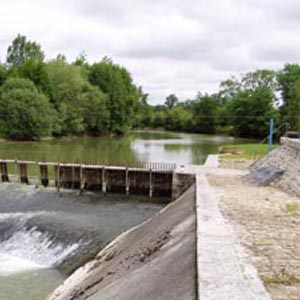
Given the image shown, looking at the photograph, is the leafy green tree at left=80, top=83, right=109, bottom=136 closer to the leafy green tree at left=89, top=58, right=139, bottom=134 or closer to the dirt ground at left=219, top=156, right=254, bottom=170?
the leafy green tree at left=89, top=58, right=139, bottom=134

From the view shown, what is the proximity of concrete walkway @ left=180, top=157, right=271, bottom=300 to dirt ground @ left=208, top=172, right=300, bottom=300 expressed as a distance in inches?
7.1

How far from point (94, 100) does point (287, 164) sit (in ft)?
185

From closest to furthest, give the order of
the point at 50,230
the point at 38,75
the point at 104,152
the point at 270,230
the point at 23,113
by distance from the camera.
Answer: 1. the point at 270,230
2. the point at 50,230
3. the point at 104,152
4. the point at 23,113
5. the point at 38,75

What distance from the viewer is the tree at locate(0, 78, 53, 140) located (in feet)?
192

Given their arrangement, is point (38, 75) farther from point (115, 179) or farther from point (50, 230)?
point (50, 230)

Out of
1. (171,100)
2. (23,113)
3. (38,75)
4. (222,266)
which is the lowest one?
(222,266)

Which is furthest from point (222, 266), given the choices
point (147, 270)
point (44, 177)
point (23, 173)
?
point (23, 173)

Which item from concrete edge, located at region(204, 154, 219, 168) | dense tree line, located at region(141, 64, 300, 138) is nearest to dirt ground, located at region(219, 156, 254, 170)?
concrete edge, located at region(204, 154, 219, 168)

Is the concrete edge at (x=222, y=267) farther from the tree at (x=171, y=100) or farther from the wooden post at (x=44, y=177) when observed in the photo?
the tree at (x=171, y=100)

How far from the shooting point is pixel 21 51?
96.8 meters

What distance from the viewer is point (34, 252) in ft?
51.1

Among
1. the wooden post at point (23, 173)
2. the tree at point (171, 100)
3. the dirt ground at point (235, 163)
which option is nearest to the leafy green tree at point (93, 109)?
the wooden post at point (23, 173)

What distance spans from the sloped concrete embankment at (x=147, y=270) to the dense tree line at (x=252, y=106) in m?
50.8

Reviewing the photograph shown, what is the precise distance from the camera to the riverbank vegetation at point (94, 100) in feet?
195
